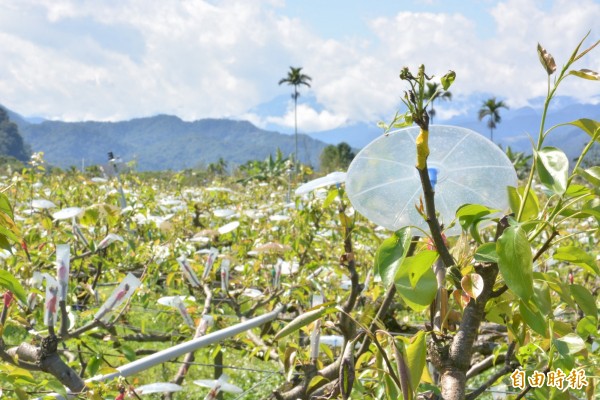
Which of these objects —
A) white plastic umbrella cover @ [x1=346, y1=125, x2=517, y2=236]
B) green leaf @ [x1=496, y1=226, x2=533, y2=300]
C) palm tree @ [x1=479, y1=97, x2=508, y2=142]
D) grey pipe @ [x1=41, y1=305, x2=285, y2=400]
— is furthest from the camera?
palm tree @ [x1=479, y1=97, x2=508, y2=142]

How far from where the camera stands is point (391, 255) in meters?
0.63

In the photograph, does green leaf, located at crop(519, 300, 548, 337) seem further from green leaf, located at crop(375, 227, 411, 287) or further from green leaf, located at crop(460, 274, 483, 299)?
green leaf, located at crop(375, 227, 411, 287)

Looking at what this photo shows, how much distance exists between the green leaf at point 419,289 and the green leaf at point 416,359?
4 centimetres

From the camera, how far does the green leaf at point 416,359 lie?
0.63 m

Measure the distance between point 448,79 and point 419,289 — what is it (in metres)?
0.24

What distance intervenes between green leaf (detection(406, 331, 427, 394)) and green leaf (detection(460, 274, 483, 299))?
3.2 inches

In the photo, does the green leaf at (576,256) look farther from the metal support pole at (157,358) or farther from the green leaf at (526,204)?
the metal support pole at (157,358)

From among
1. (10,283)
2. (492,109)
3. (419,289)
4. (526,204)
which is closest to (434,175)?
(526,204)

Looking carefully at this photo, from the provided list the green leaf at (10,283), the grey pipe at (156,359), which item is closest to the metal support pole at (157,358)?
the grey pipe at (156,359)

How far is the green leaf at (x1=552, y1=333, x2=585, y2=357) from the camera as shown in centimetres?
75

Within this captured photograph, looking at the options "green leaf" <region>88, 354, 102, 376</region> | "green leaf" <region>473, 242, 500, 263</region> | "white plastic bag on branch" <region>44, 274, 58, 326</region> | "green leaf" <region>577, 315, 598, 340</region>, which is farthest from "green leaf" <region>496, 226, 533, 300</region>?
"green leaf" <region>88, 354, 102, 376</region>

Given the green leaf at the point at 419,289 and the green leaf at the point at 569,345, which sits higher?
the green leaf at the point at 419,289

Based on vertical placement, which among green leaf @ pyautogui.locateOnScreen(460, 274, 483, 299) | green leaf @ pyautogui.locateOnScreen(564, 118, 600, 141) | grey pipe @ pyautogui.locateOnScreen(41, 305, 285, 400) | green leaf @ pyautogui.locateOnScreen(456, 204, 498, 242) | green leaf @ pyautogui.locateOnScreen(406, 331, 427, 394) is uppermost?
green leaf @ pyautogui.locateOnScreen(564, 118, 600, 141)

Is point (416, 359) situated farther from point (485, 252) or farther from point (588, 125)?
point (588, 125)
